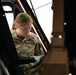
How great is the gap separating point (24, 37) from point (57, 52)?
1.56m

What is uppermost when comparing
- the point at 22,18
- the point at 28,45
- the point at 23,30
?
the point at 22,18

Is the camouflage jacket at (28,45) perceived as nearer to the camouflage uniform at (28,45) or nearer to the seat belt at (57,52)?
the camouflage uniform at (28,45)

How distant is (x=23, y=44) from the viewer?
2.29m

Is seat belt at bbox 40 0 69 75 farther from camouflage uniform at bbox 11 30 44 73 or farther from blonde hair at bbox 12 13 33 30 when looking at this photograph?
blonde hair at bbox 12 13 33 30

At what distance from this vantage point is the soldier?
2.25 meters

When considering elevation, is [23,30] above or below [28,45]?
above

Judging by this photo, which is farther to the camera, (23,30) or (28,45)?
(23,30)

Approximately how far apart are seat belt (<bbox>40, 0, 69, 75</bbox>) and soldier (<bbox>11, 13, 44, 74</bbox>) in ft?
4.17

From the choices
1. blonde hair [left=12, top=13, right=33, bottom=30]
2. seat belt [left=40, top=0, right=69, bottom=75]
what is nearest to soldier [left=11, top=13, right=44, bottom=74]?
blonde hair [left=12, top=13, right=33, bottom=30]

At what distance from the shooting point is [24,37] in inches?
95.4

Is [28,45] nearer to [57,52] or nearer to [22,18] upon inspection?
[22,18]

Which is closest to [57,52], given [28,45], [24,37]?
[28,45]

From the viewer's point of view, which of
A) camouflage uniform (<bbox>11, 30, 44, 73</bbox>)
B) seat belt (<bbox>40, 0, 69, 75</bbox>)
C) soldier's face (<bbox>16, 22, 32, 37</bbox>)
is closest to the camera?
seat belt (<bbox>40, 0, 69, 75</bbox>)

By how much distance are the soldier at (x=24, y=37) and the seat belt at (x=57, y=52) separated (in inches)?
50.1
